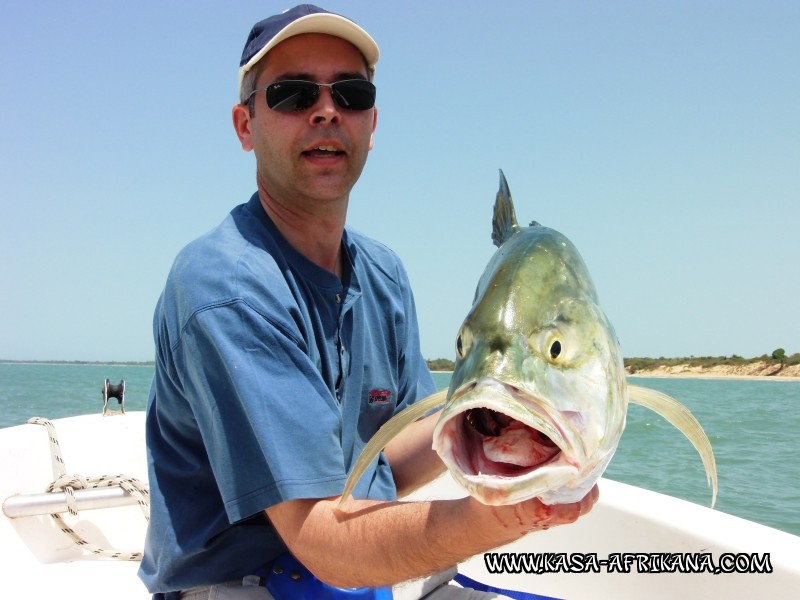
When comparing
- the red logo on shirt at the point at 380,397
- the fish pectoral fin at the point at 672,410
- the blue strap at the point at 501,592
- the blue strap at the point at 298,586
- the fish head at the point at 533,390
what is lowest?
the blue strap at the point at 501,592

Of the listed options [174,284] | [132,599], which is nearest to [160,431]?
[174,284]

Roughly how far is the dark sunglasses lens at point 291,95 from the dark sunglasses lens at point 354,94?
94 mm

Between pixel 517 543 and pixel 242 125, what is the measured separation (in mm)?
2622

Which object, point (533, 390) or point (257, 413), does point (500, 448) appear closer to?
point (533, 390)

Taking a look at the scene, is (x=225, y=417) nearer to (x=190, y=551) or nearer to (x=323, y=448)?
(x=323, y=448)

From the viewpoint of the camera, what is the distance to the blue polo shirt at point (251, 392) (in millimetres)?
1866

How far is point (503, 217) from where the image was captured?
6.70ft

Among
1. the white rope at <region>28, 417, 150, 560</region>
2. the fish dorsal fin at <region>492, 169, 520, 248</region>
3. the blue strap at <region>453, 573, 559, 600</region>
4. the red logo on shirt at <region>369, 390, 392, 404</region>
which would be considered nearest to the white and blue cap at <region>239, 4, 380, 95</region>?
the fish dorsal fin at <region>492, 169, 520, 248</region>

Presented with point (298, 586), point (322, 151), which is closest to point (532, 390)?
point (298, 586)

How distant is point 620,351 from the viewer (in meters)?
1.48

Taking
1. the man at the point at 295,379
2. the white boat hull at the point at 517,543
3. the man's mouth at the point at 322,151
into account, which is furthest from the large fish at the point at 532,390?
the white boat hull at the point at 517,543

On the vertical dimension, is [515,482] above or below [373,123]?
below

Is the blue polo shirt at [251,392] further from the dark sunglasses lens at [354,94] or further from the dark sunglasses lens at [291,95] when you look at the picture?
the dark sunglasses lens at [354,94]

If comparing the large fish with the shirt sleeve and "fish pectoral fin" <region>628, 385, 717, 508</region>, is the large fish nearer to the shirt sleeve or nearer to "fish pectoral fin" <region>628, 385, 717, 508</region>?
"fish pectoral fin" <region>628, 385, 717, 508</region>
